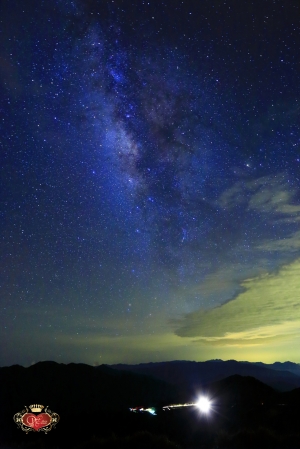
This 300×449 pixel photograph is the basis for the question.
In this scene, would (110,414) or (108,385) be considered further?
(108,385)

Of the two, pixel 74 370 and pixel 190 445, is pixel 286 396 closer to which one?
pixel 190 445

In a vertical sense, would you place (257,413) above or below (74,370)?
below

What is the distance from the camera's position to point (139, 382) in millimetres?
81750

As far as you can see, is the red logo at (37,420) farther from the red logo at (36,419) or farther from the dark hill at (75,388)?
the dark hill at (75,388)

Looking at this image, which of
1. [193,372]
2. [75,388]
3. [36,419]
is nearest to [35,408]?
[36,419]

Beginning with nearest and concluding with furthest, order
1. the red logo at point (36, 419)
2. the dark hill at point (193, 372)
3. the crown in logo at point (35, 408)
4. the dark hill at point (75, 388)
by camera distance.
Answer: the crown in logo at point (35, 408)
the red logo at point (36, 419)
the dark hill at point (75, 388)
the dark hill at point (193, 372)

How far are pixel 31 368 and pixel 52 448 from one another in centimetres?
6643

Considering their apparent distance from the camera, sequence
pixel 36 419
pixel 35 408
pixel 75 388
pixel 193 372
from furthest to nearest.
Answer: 1. pixel 193 372
2. pixel 75 388
3. pixel 36 419
4. pixel 35 408

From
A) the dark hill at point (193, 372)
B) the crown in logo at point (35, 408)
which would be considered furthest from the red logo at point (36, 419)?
the dark hill at point (193, 372)

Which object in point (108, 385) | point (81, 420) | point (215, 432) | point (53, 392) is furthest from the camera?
point (108, 385)

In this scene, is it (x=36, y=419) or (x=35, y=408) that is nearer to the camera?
(x=35, y=408)

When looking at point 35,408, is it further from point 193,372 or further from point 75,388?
point 193,372

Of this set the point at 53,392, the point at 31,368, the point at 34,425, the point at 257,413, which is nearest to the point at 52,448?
the point at 34,425

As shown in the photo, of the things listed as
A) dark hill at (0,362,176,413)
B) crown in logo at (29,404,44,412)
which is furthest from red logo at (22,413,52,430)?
dark hill at (0,362,176,413)
